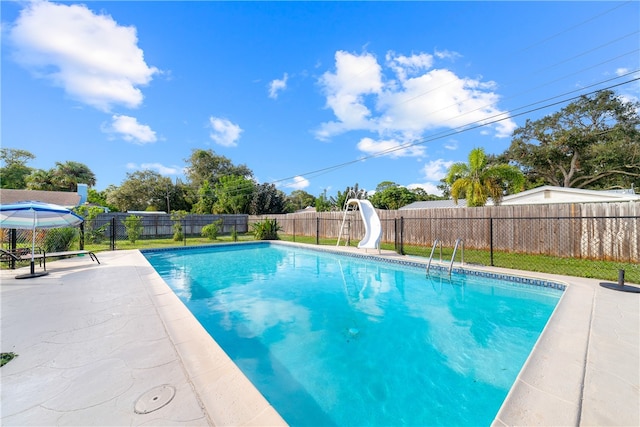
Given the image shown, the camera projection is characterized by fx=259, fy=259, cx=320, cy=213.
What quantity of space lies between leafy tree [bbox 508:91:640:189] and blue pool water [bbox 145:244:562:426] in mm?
22848

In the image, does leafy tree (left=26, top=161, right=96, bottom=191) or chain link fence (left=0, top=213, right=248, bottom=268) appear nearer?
chain link fence (left=0, top=213, right=248, bottom=268)

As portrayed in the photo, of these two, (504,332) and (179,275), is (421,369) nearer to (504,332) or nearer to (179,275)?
(504,332)

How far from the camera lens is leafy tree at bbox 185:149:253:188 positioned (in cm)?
3678

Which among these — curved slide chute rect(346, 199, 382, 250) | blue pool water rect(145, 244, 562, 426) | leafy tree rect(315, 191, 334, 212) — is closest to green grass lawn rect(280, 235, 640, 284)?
blue pool water rect(145, 244, 562, 426)

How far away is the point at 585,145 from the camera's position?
21203 millimetres

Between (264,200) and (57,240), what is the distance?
19.2 m

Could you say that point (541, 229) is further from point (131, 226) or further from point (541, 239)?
point (131, 226)

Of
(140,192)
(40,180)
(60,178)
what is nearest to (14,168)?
(40,180)

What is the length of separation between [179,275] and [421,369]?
7.58 m

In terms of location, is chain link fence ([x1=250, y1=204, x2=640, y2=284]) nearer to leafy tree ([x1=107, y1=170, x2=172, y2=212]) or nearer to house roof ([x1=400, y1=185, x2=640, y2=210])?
house roof ([x1=400, y1=185, x2=640, y2=210])

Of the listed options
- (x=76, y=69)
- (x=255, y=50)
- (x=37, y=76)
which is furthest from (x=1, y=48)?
(x=255, y=50)

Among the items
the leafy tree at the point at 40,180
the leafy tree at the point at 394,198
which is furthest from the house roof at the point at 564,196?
the leafy tree at the point at 40,180

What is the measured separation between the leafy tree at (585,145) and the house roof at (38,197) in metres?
36.6

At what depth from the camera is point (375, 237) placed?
1121 cm
